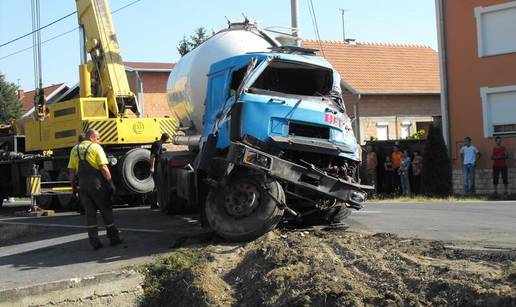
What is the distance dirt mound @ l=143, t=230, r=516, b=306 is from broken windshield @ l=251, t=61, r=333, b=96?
2158 millimetres

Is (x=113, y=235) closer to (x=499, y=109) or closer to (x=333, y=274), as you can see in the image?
(x=333, y=274)

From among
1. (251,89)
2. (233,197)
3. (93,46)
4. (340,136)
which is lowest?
(233,197)

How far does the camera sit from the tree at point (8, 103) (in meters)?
49.0

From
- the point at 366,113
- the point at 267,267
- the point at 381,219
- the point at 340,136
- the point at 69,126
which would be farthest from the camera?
the point at 366,113

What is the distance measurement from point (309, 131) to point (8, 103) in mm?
46173

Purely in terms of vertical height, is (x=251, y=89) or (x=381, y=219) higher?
(x=251, y=89)

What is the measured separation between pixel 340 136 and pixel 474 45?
15.3m

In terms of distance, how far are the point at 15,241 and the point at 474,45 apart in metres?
17.0

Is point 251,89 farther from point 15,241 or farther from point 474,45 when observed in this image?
point 474,45

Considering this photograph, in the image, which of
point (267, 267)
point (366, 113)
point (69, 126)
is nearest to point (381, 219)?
point (267, 267)

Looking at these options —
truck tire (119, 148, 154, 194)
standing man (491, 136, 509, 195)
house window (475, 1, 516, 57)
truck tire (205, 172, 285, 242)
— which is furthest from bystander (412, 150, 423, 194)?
truck tire (205, 172, 285, 242)

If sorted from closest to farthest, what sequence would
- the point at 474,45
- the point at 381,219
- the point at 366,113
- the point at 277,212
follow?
the point at 277,212 < the point at 381,219 < the point at 474,45 < the point at 366,113

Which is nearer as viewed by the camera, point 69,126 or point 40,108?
point 69,126

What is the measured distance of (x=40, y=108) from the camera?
1822 centimetres
